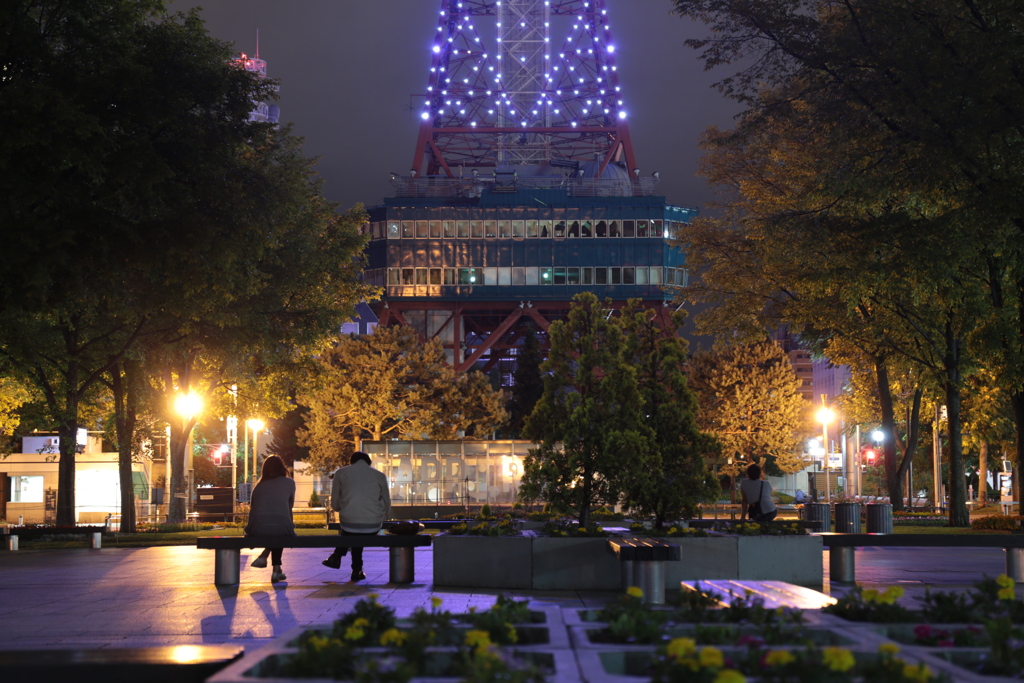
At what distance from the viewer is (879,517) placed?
20250 mm

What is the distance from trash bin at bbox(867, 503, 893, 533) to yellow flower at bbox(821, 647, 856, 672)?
15925 mm

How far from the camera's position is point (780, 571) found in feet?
42.9

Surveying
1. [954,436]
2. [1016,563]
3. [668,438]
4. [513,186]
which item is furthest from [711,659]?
[513,186]

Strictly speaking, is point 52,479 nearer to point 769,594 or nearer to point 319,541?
point 319,541

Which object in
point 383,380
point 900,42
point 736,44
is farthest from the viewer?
point 383,380

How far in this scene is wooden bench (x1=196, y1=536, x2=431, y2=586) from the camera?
540 inches

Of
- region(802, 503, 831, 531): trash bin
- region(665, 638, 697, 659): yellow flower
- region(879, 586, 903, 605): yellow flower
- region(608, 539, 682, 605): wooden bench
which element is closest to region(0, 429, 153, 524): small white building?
region(802, 503, 831, 531): trash bin

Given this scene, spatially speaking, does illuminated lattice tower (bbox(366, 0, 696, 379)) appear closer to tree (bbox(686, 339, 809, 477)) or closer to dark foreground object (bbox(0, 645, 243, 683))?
tree (bbox(686, 339, 809, 477))

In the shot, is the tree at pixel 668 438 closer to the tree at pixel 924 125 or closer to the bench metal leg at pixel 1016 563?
the bench metal leg at pixel 1016 563

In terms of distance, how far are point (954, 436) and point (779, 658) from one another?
89.4 ft

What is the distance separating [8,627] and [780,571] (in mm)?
8621

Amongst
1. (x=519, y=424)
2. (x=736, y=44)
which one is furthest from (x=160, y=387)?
(x=519, y=424)

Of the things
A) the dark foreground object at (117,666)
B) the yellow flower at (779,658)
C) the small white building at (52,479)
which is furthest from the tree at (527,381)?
the yellow flower at (779,658)

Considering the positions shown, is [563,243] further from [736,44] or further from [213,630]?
[213,630]
